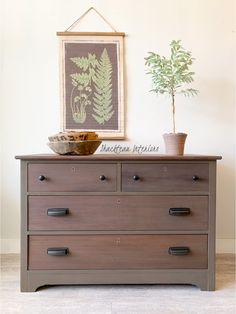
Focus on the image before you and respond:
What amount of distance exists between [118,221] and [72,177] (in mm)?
375

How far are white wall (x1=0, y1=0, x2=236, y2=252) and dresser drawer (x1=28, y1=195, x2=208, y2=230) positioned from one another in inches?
27.2

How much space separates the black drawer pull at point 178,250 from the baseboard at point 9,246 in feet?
4.20

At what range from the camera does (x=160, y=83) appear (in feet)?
6.70

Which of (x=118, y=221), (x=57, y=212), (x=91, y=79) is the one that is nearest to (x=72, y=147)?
(x=57, y=212)

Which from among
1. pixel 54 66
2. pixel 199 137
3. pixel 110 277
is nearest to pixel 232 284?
pixel 110 277

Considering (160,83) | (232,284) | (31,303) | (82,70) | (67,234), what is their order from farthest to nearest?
(82,70) → (160,83) → (232,284) → (67,234) → (31,303)

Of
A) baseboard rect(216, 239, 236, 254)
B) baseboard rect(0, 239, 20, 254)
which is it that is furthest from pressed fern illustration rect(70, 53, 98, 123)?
baseboard rect(216, 239, 236, 254)

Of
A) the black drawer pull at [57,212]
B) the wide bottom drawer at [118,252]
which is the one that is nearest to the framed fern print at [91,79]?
the black drawer pull at [57,212]

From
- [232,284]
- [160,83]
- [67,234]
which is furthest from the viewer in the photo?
[160,83]

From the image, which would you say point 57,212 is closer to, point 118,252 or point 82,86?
point 118,252

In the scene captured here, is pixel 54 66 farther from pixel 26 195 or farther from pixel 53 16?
pixel 26 195

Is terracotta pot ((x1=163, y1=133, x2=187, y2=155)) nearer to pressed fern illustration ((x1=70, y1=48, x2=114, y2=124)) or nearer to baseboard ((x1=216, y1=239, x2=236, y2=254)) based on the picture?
pressed fern illustration ((x1=70, y1=48, x2=114, y2=124))

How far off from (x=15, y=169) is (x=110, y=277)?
117cm

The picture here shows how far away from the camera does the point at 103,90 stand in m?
2.32
